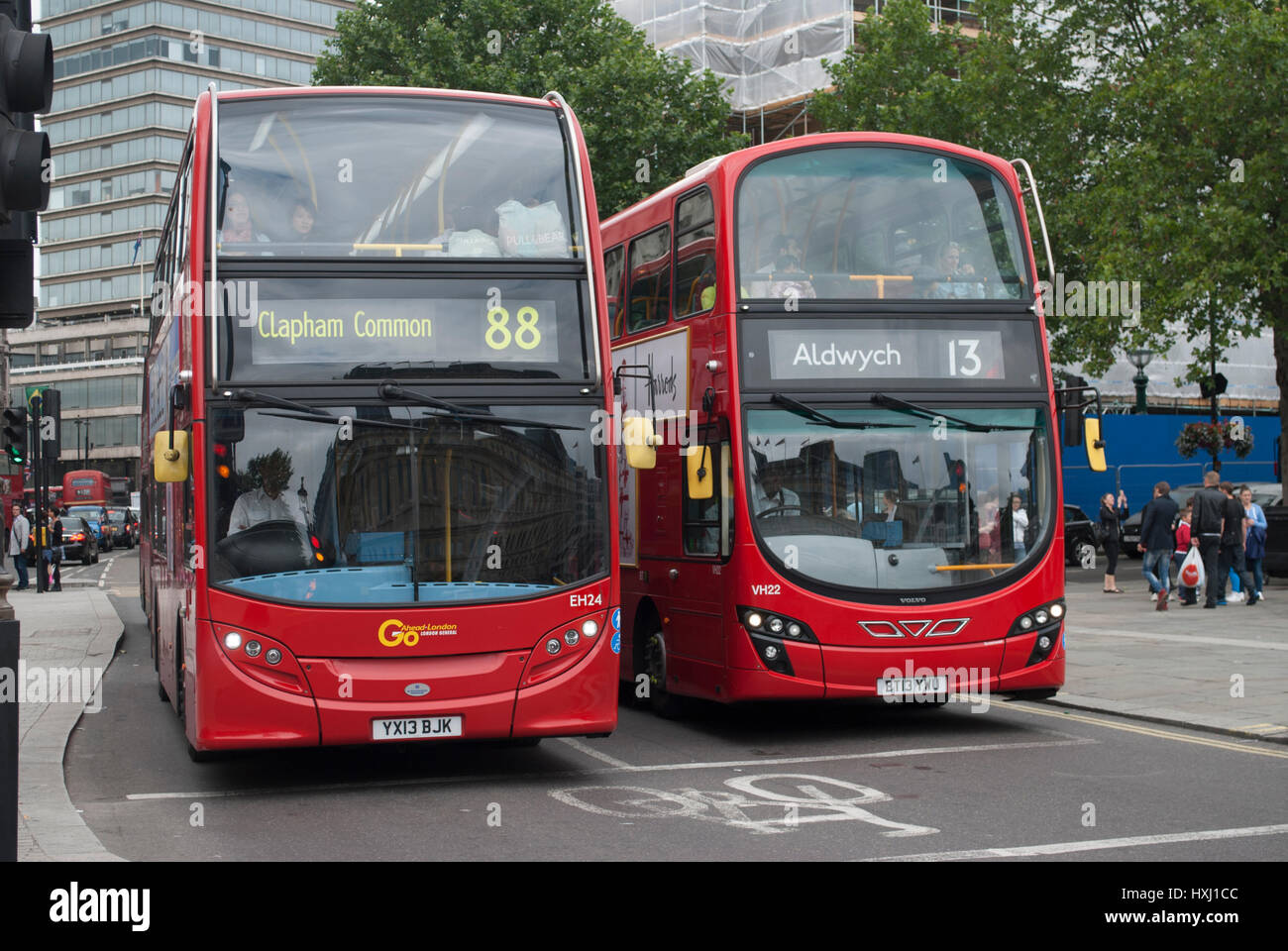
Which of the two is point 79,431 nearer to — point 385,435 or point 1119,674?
point 1119,674

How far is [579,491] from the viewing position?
9.28m

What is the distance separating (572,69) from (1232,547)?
821 inches

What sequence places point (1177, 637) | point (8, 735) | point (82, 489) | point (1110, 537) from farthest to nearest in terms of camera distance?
point (82, 489) < point (1110, 537) < point (1177, 637) < point (8, 735)

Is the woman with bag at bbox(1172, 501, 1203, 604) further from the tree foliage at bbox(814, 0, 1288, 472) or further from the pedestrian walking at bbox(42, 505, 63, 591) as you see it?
the pedestrian walking at bbox(42, 505, 63, 591)

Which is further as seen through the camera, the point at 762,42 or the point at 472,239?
the point at 762,42

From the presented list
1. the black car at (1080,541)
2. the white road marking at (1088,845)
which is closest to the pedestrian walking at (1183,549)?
the black car at (1080,541)

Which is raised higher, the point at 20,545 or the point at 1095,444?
the point at 1095,444

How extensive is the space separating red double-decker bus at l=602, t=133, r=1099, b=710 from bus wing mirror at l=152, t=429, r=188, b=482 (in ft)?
11.7

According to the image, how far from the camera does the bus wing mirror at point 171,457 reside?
9031 millimetres

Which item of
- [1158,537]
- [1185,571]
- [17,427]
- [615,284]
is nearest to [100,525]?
[17,427]

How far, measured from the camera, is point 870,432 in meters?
10.9

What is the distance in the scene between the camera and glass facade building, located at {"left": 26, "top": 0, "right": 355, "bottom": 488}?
10769cm

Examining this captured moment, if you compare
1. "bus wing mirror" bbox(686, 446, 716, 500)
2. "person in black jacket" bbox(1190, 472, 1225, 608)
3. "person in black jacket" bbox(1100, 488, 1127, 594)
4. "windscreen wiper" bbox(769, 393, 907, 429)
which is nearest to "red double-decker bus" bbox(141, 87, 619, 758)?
"bus wing mirror" bbox(686, 446, 716, 500)

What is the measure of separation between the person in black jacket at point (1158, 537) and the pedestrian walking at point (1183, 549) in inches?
13.6
